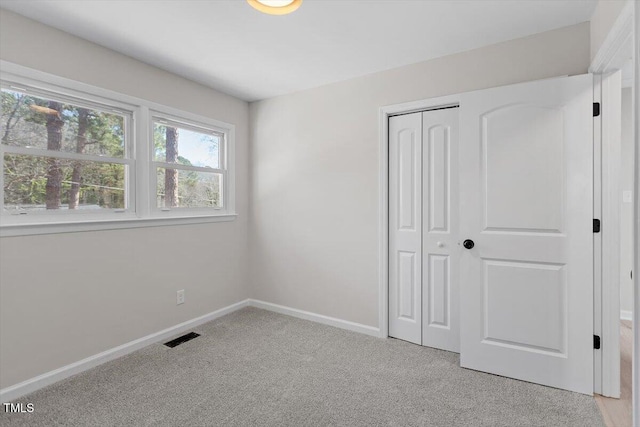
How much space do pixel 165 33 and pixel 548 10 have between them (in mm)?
2543

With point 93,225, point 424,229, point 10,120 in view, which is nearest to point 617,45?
point 424,229

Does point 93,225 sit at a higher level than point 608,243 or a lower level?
higher

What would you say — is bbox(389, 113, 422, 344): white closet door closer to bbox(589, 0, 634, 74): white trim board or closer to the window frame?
bbox(589, 0, 634, 74): white trim board

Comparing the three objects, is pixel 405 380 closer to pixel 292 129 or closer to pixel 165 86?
pixel 292 129

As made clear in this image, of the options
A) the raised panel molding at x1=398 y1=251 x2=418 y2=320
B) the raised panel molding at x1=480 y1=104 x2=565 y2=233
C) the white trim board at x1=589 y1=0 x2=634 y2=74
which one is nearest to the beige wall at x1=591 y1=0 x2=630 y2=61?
the white trim board at x1=589 y1=0 x2=634 y2=74

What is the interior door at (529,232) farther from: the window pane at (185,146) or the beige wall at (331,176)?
the window pane at (185,146)

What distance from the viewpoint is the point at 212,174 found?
3.57 meters

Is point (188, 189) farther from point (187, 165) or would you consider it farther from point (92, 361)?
point (92, 361)

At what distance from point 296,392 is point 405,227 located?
1.60 metres

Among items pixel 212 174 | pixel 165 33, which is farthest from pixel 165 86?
pixel 212 174

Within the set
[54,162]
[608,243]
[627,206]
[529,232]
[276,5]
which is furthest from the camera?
[627,206]

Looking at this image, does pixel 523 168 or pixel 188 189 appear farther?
pixel 188 189

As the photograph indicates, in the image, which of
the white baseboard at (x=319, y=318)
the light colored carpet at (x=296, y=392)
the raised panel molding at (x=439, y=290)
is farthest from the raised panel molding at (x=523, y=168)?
the white baseboard at (x=319, y=318)

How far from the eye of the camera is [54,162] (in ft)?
7.67
